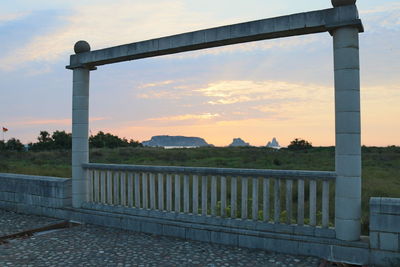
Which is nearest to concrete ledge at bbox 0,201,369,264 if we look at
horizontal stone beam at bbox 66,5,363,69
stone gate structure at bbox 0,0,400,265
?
stone gate structure at bbox 0,0,400,265

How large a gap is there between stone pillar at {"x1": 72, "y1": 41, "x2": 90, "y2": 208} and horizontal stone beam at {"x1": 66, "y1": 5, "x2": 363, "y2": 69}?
0.87 feet

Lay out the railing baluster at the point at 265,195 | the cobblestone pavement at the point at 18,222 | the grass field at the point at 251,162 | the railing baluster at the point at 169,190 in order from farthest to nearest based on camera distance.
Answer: the grass field at the point at 251,162, the cobblestone pavement at the point at 18,222, the railing baluster at the point at 169,190, the railing baluster at the point at 265,195

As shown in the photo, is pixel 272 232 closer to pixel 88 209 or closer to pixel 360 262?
pixel 360 262

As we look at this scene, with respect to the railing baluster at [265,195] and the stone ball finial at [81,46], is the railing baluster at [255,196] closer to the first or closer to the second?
the railing baluster at [265,195]

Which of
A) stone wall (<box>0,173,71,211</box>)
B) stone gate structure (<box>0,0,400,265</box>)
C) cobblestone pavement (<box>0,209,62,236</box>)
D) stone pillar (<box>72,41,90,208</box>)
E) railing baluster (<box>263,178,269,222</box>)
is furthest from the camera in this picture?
stone wall (<box>0,173,71,211</box>)

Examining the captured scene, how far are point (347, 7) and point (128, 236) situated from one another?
17.2 ft

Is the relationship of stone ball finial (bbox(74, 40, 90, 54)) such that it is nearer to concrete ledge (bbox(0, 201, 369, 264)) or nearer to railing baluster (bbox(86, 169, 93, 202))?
railing baluster (bbox(86, 169, 93, 202))

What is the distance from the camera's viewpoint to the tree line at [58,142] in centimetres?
5153

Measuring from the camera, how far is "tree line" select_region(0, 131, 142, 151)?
51.5m

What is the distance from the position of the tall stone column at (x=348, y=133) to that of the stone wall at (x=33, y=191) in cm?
586

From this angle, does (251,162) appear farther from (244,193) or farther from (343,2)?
(343,2)

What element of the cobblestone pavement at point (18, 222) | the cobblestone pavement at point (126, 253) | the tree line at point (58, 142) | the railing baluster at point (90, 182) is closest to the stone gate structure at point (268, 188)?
the railing baluster at point (90, 182)

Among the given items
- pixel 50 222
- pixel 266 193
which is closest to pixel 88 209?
pixel 50 222

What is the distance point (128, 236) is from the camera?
6660mm
